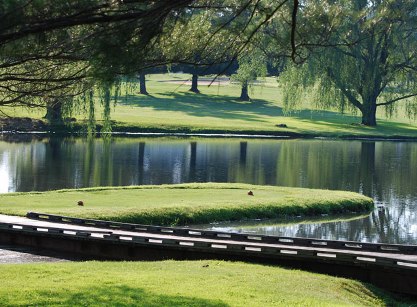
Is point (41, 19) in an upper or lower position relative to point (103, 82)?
upper

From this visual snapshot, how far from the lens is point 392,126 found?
4424 inches

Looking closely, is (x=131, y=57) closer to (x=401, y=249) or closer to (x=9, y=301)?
(x=9, y=301)

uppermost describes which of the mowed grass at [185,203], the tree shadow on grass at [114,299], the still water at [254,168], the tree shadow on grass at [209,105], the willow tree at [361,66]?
the willow tree at [361,66]

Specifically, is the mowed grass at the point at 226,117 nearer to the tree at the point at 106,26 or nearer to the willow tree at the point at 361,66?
the willow tree at the point at 361,66

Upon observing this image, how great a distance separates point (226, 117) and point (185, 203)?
70491 millimetres

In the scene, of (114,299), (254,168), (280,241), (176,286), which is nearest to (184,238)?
(280,241)

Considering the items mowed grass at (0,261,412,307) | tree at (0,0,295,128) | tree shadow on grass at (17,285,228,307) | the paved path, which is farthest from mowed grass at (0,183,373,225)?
tree at (0,0,295,128)

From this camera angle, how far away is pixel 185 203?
149 ft

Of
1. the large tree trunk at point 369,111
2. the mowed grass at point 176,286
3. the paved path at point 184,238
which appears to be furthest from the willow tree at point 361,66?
the mowed grass at point 176,286

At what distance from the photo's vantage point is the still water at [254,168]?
44.3 m

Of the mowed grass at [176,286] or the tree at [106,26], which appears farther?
the mowed grass at [176,286]

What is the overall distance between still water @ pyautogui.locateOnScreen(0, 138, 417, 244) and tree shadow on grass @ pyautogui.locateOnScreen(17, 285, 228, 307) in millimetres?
20580

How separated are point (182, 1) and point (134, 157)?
57.0 meters

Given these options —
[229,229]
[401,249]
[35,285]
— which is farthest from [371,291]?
[229,229]
